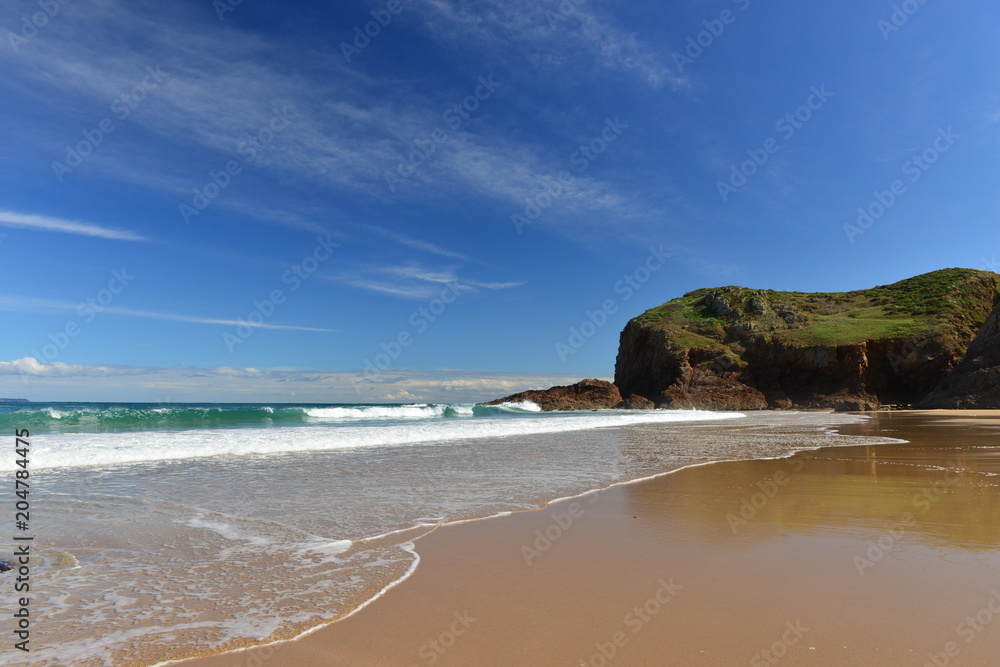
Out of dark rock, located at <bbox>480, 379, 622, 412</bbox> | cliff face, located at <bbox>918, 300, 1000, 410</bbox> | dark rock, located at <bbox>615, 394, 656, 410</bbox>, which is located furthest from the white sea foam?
dark rock, located at <bbox>480, 379, 622, 412</bbox>

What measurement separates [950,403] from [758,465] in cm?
3365

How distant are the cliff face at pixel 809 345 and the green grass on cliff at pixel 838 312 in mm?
98

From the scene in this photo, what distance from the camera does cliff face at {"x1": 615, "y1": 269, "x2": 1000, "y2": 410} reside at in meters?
44.9

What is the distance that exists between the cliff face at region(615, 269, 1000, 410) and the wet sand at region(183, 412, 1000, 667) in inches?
1757

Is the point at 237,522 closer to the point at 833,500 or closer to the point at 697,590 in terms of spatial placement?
the point at 697,590

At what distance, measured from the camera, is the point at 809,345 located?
48625 mm

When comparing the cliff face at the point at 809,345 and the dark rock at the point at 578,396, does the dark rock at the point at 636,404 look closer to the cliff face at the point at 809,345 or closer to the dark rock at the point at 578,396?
the dark rock at the point at 578,396

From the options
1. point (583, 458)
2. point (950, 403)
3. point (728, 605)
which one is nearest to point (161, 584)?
point (728, 605)

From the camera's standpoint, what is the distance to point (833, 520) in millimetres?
4871

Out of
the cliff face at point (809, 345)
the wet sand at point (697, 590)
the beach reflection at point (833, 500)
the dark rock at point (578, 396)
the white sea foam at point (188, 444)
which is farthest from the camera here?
the dark rock at point (578, 396)

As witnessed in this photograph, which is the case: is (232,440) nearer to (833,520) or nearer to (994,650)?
(833,520)

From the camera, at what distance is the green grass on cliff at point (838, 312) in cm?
4731

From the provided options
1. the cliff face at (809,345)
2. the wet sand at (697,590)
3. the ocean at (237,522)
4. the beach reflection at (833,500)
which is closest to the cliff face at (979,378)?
the cliff face at (809,345)

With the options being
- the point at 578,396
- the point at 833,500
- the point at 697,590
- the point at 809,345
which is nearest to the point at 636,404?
the point at 578,396
